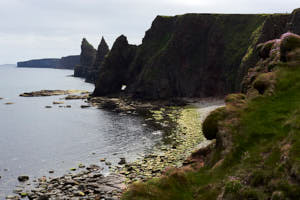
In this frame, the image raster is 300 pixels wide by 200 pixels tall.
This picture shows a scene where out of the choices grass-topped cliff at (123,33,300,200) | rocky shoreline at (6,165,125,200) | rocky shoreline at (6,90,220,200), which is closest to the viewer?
grass-topped cliff at (123,33,300,200)

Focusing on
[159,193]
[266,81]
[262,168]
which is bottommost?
[159,193]

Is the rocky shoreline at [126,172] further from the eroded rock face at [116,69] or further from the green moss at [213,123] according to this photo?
the eroded rock face at [116,69]

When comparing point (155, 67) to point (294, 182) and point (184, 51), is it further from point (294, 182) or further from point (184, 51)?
point (294, 182)

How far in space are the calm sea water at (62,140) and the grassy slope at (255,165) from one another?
83.2 feet

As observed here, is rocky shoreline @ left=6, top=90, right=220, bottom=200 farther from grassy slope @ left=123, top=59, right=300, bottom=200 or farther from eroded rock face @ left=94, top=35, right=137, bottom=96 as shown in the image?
eroded rock face @ left=94, top=35, right=137, bottom=96

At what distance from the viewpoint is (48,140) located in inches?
2522

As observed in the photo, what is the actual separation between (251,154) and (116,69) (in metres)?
124

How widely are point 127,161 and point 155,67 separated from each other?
275 feet

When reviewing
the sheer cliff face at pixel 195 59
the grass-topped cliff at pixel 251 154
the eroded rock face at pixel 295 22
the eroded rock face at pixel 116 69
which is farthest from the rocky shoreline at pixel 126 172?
the eroded rock face at pixel 116 69

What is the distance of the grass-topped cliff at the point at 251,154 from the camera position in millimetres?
17797

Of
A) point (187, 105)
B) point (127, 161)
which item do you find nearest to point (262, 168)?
point (127, 161)

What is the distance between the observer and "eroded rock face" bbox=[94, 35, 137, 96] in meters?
137

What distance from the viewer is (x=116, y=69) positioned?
140625mm

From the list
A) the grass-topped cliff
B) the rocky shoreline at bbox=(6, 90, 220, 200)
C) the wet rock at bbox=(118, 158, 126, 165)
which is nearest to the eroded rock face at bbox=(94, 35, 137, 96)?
the rocky shoreline at bbox=(6, 90, 220, 200)
